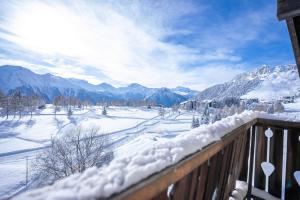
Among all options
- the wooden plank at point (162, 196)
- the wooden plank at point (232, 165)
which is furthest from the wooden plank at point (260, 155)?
the wooden plank at point (162, 196)

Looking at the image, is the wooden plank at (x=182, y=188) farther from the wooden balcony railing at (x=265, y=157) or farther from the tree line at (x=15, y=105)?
the tree line at (x=15, y=105)

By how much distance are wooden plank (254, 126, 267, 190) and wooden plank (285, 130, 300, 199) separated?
250 mm

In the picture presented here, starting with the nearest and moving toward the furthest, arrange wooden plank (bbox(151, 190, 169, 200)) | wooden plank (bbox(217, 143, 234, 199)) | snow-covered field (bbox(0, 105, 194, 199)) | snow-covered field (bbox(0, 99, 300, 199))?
1. wooden plank (bbox(151, 190, 169, 200))
2. wooden plank (bbox(217, 143, 234, 199))
3. snow-covered field (bbox(0, 99, 300, 199))
4. snow-covered field (bbox(0, 105, 194, 199))

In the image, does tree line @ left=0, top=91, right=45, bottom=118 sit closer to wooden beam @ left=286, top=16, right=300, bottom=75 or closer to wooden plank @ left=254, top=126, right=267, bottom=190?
wooden plank @ left=254, top=126, right=267, bottom=190

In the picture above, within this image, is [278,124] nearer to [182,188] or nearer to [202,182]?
[202,182]

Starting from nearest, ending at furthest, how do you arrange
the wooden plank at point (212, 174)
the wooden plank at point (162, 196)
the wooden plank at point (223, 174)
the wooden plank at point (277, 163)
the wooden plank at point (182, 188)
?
the wooden plank at point (162, 196)
the wooden plank at point (182, 188)
the wooden plank at point (212, 174)
the wooden plank at point (223, 174)
the wooden plank at point (277, 163)

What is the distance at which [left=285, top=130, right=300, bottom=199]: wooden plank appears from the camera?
8.02 ft

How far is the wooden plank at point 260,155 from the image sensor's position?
8.65 ft

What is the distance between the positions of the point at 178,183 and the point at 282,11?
5.70 ft

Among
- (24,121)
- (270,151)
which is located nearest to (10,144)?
(24,121)

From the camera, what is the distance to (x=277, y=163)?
2.56 metres

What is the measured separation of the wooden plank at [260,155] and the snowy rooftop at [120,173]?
6.31ft

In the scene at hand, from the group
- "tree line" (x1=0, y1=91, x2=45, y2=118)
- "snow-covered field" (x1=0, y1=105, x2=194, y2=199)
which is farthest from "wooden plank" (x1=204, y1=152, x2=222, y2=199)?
"tree line" (x1=0, y1=91, x2=45, y2=118)

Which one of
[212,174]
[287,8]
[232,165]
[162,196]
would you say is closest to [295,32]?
[287,8]
